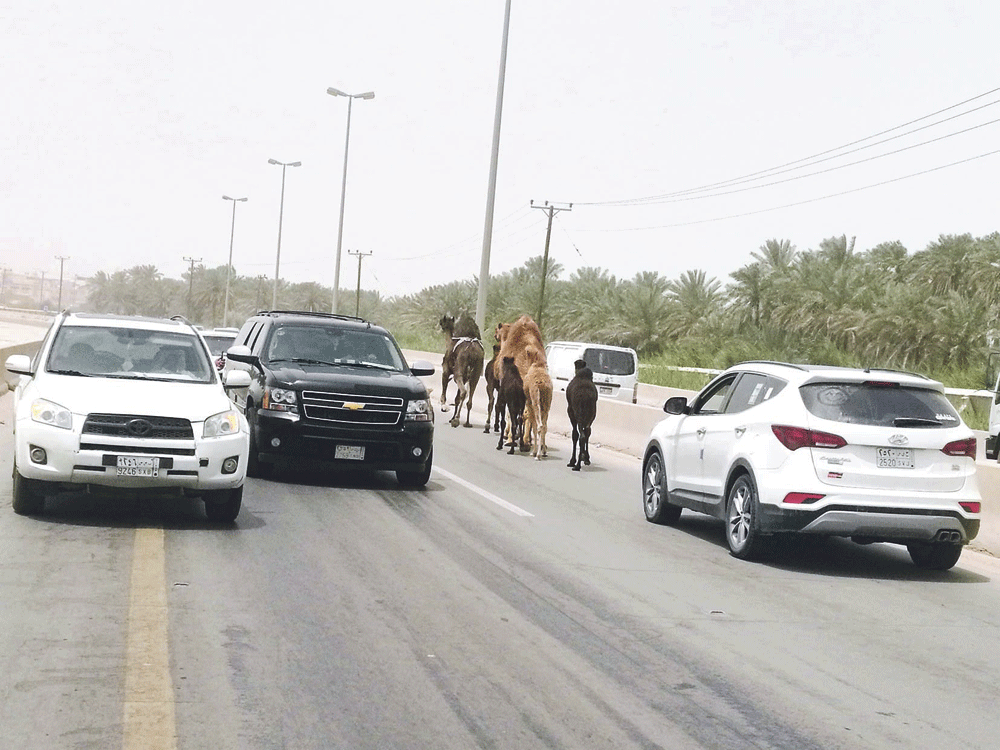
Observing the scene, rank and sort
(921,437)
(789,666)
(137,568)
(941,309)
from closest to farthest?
(789,666), (137,568), (921,437), (941,309)

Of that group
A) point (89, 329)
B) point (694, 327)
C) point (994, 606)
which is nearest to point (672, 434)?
point (994, 606)

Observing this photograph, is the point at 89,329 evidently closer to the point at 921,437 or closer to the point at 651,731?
the point at 921,437

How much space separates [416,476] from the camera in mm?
15422

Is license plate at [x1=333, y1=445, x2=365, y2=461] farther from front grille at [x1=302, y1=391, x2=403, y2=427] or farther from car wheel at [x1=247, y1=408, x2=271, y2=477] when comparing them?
car wheel at [x1=247, y1=408, x2=271, y2=477]

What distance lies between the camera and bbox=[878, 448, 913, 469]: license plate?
10.8m

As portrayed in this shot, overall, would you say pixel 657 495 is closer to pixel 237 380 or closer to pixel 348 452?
pixel 348 452

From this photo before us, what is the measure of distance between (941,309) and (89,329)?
36.5 metres

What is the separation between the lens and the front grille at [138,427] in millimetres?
10688

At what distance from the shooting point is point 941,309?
44.2 meters

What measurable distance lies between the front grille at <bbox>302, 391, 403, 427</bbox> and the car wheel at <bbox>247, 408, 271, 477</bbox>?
2.13 ft

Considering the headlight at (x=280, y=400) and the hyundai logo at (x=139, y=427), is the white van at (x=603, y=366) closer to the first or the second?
the headlight at (x=280, y=400)

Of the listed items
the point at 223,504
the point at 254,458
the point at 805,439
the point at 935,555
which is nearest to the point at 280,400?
the point at 254,458

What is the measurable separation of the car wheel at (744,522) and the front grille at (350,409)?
4565 millimetres

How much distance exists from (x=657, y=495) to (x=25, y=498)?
19.8 feet
